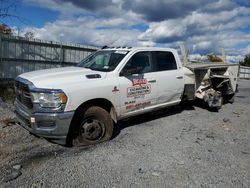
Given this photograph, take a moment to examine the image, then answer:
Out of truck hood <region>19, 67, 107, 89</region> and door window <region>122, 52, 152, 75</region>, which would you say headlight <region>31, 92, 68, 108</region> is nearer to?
truck hood <region>19, 67, 107, 89</region>

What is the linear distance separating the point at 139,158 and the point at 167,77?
8.88ft

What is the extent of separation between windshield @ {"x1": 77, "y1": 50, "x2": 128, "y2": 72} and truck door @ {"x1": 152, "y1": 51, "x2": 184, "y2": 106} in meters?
1.02

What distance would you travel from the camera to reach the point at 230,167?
4.30 meters

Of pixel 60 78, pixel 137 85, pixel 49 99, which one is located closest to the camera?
pixel 49 99

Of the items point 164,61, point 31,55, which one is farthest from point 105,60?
point 31,55

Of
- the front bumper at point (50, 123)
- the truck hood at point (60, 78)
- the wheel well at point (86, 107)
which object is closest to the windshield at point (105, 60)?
the truck hood at point (60, 78)

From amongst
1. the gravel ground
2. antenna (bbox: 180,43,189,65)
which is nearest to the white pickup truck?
the gravel ground

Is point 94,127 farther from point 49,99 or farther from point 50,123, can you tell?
point 49,99

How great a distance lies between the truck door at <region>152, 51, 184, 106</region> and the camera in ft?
21.2

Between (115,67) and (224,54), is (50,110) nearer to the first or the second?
(115,67)

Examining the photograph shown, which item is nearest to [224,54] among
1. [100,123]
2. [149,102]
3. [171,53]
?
[171,53]

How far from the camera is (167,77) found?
21.7 ft

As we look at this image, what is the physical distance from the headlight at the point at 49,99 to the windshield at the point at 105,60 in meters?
1.40

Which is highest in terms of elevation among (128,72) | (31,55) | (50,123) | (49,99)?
(31,55)
